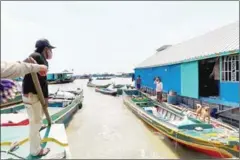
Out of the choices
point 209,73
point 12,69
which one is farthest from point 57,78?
point 12,69

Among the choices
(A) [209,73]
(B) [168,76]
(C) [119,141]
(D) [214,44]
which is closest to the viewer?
(C) [119,141]

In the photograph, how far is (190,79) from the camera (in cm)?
1249

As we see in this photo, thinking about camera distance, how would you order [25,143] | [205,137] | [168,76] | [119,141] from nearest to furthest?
[25,143], [205,137], [119,141], [168,76]

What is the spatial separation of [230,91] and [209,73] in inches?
125

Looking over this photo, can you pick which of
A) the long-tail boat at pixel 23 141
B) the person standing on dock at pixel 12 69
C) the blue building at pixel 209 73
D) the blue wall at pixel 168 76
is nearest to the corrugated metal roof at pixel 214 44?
the blue building at pixel 209 73

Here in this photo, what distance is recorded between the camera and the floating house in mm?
9359

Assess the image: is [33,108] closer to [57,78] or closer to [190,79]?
[190,79]

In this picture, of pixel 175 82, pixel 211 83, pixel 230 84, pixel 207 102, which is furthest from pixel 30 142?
pixel 175 82

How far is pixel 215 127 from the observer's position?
789cm

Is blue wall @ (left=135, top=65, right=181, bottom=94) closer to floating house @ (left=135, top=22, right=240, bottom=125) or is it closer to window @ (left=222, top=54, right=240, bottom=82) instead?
floating house @ (left=135, top=22, right=240, bottom=125)

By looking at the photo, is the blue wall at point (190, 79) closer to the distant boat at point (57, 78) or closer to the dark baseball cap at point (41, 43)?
the dark baseball cap at point (41, 43)

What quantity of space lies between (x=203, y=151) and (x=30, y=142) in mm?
5354

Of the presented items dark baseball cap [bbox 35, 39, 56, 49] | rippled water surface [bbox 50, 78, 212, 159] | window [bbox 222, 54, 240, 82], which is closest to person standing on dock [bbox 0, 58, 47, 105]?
dark baseball cap [bbox 35, 39, 56, 49]

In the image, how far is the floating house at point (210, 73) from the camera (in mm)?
9359
